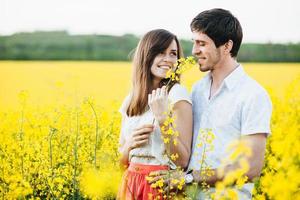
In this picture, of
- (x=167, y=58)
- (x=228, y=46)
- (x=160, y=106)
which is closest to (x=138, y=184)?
(x=160, y=106)

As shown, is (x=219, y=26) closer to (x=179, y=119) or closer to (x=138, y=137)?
(x=179, y=119)

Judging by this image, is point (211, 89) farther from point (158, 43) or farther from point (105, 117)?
point (105, 117)

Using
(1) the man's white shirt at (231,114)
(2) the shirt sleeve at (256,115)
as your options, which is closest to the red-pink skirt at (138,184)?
(1) the man's white shirt at (231,114)

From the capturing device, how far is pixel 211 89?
372cm

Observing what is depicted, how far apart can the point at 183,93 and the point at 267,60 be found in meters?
14.2

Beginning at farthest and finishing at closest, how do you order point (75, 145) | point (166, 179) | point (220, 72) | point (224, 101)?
point (220, 72) → point (224, 101) → point (75, 145) → point (166, 179)

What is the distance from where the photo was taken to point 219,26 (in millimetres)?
3662

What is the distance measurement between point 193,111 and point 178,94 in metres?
0.26

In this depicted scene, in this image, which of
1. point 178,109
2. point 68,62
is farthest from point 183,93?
point 68,62

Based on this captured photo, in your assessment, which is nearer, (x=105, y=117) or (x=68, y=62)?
(x=105, y=117)

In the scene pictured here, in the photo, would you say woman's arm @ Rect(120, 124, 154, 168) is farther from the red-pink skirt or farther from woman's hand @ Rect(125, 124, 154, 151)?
the red-pink skirt

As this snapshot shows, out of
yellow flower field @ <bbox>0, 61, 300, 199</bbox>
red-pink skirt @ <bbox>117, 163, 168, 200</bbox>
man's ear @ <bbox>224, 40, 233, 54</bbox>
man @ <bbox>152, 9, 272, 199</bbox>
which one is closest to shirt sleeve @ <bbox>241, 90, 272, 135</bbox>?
man @ <bbox>152, 9, 272, 199</bbox>

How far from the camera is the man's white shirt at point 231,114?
3.38 metres

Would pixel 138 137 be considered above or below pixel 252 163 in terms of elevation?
above
